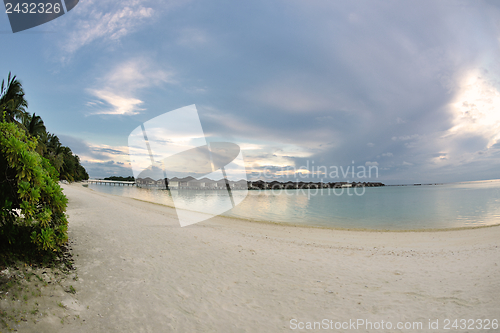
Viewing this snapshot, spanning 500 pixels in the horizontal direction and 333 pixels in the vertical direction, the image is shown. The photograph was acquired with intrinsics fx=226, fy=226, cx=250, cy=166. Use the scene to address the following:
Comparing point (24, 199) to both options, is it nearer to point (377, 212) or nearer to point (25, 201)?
point (25, 201)

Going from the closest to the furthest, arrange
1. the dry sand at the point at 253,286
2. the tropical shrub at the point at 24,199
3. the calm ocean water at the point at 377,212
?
the tropical shrub at the point at 24,199
the dry sand at the point at 253,286
the calm ocean water at the point at 377,212

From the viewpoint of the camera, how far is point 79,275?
4.65m

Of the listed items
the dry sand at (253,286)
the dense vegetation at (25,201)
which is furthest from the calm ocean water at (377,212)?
the dense vegetation at (25,201)

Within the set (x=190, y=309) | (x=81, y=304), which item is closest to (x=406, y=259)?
(x=190, y=309)

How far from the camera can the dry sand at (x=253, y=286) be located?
3.86 meters

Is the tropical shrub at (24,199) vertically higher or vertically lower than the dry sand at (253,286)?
higher

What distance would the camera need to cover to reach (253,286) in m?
5.24

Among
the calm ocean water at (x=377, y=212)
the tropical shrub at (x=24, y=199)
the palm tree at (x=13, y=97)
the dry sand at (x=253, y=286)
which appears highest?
the palm tree at (x=13, y=97)

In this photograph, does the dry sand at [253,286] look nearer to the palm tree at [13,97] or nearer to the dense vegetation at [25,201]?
the dense vegetation at [25,201]

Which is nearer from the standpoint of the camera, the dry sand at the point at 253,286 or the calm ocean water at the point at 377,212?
the dry sand at the point at 253,286

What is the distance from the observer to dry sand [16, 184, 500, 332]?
152 inches

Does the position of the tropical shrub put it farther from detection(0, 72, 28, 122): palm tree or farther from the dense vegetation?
detection(0, 72, 28, 122): palm tree

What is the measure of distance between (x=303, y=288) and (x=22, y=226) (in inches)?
226

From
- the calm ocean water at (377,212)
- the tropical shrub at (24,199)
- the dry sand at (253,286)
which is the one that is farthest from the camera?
the calm ocean water at (377,212)
